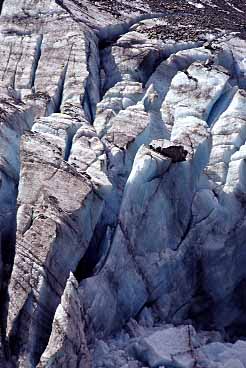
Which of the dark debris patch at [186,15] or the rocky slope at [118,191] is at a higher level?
the dark debris patch at [186,15]

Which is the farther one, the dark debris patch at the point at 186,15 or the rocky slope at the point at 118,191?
the dark debris patch at the point at 186,15

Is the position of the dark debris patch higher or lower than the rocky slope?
higher

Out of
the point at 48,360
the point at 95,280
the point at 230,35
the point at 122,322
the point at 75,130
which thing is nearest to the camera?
the point at 48,360

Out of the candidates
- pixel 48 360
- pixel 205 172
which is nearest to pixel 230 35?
pixel 205 172

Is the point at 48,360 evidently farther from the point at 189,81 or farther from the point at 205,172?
the point at 189,81

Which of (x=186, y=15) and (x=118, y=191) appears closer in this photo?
(x=118, y=191)

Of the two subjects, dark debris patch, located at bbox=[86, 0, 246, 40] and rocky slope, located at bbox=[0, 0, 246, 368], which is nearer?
rocky slope, located at bbox=[0, 0, 246, 368]

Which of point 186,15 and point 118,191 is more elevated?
point 186,15

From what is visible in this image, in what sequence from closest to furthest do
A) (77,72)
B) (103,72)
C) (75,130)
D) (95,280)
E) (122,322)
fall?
1. (95,280)
2. (122,322)
3. (75,130)
4. (77,72)
5. (103,72)
